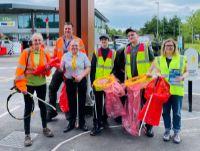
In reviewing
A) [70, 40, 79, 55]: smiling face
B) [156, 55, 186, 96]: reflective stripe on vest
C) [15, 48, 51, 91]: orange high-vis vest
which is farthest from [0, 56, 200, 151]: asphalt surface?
[70, 40, 79, 55]: smiling face

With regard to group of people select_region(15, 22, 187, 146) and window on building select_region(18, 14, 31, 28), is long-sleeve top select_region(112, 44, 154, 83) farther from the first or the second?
window on building select_region(18, 14, 31, 28)

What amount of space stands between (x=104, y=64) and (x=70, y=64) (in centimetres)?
65

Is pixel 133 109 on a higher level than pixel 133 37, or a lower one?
lower

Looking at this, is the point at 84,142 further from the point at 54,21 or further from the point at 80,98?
the point at 54,21

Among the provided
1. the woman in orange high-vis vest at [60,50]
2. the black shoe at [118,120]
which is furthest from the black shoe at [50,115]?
the black shoe at [118,120]

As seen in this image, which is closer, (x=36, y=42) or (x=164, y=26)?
(x=36, y=42)

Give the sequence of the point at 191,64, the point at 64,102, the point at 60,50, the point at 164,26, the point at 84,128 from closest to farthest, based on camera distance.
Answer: the point at 84,128 → the point at 60,50 → the point at 64,102 → the point at 191,64 → the point at 164,26

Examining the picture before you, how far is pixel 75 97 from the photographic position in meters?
7.39

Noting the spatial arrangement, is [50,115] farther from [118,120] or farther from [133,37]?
[133,37]

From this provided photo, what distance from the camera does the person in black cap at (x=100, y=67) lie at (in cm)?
713

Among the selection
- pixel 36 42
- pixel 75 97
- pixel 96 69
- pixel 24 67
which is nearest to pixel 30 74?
pixel 24 67

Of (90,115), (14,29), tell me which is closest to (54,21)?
(14,29)

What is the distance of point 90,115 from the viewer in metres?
8.66

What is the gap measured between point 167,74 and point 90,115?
8.73 ft
